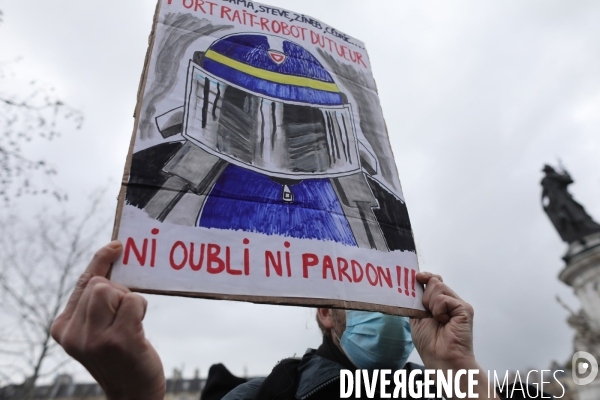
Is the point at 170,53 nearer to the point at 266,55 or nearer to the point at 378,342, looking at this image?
the point at 266,55

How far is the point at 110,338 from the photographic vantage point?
4.64ft

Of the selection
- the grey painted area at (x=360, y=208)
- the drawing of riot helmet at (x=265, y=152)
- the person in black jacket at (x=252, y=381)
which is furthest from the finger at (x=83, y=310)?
the grey painted area at (x=360, y=208)

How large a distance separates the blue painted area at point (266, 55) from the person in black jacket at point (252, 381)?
1.45 metres

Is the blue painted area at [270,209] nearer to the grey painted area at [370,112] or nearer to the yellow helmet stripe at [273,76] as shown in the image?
the grey painted area at [370,112]

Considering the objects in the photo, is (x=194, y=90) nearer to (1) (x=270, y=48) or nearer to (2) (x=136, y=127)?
(2) (x=136, y=127)

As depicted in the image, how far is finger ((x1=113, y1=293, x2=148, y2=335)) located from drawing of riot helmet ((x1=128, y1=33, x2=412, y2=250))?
1.39ft

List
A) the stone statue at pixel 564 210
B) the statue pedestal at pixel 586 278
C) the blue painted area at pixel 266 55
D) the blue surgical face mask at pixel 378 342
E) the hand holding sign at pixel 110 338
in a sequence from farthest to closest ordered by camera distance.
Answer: the stone statue at pixel 564 210
the statue pedestal at pixel 586 278
the blue surgical face mask at pixel 378 342
the blue painted area at pixel 266 55
the hand holding sign at pixel 110 338

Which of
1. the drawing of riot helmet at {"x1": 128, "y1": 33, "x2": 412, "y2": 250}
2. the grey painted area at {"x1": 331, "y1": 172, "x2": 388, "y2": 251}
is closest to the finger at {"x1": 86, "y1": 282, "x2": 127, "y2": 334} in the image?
the drawing of riot helmet at {"x1": 128, "y1": 33, "x2": 412, "y2": 250}

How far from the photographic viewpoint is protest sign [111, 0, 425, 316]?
71.0 inches

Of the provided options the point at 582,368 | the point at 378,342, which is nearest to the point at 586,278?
the point at 582,368

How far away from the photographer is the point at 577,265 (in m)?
22.8

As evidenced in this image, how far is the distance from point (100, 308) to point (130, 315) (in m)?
0.10

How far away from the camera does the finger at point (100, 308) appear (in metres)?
1.42

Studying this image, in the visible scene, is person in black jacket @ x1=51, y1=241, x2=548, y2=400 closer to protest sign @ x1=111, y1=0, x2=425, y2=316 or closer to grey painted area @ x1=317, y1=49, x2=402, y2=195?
protest sign @ x1=111, y1=0, x2=425, y2=316
